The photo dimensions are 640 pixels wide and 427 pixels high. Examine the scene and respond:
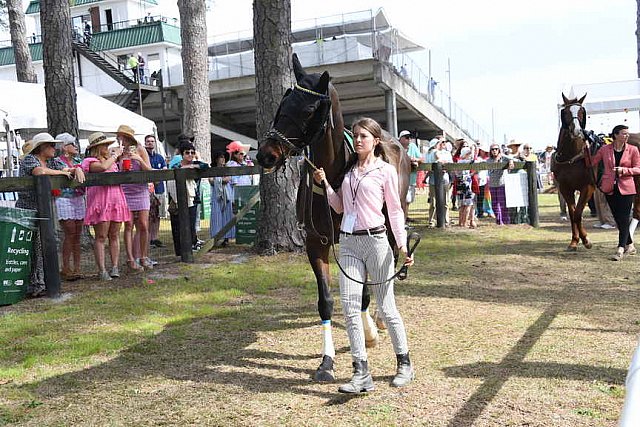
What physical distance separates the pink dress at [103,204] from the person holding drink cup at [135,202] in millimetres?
421

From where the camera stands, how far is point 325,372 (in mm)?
4680

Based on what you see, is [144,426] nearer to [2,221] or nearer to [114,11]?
[2,221]

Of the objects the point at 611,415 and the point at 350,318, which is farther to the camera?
the point at 350,318

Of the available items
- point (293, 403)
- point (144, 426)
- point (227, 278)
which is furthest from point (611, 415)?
point (227, 278)

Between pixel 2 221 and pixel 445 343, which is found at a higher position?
pixel 2 221

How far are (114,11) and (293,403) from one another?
49.0 meters

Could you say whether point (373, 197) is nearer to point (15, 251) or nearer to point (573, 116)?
point (15, 251)

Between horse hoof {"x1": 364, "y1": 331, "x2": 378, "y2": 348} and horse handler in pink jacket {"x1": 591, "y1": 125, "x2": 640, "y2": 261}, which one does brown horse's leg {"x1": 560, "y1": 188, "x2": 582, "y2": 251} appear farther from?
horse hoof {"x1": 364, "y1": 331, "x2": 378, "y2": 348}

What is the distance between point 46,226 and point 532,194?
10463 millimetres

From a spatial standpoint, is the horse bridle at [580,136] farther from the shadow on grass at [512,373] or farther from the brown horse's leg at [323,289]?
the brown horse's leg at [323,289]

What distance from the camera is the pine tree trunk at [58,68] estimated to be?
37.8 ft

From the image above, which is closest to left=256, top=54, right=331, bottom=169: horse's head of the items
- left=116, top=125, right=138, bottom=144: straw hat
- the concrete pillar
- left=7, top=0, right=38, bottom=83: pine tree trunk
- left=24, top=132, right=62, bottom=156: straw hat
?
left=24, top=132, right=62, bottom=156: straw hat

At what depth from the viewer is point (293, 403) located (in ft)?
13.9

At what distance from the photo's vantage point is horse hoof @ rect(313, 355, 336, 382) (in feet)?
15.3
